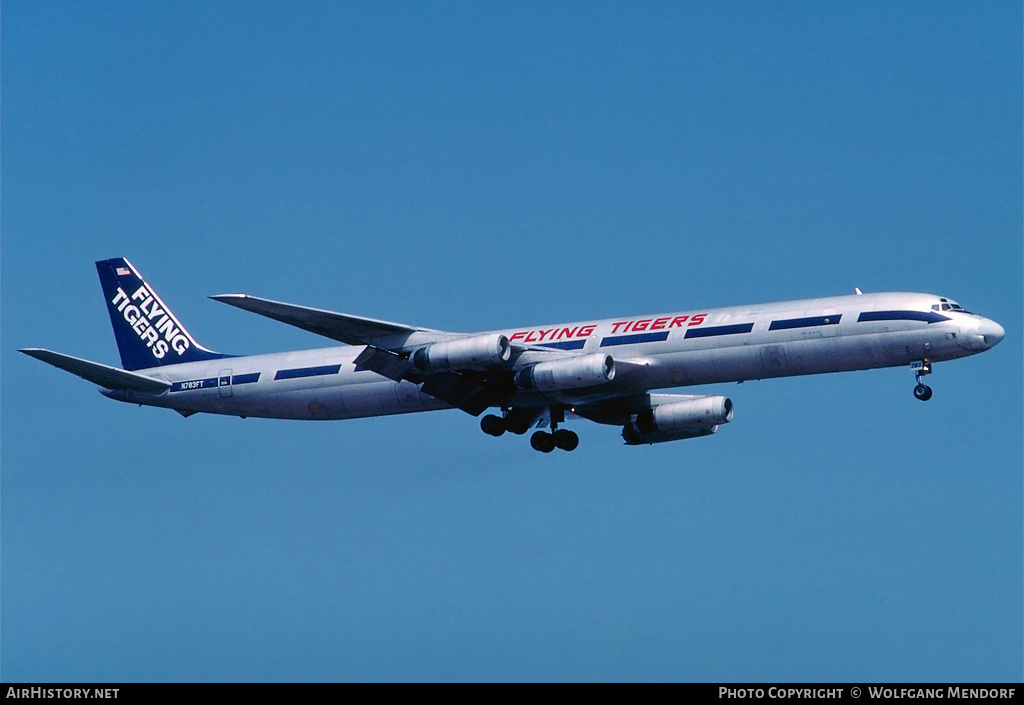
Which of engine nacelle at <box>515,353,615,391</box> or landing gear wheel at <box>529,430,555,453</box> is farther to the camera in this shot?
landing gear wheel at <box>529,430,555,453</box>

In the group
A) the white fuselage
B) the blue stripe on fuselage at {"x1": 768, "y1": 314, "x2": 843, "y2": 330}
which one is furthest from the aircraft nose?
the blue stripe on fuselage at {"x1": 768, "y1": 314, "x2": 843, "y2": 330}

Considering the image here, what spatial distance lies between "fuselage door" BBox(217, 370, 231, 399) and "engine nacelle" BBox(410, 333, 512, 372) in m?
11.2

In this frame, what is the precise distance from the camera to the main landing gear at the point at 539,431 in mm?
57188

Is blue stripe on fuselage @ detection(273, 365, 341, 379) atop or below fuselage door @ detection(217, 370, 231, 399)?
below

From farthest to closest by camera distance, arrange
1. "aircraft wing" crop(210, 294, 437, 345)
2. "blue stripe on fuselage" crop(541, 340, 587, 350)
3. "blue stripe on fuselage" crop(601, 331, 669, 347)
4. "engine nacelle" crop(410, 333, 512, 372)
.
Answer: "blue stripe on fuselage" crop(541, 340, 587, 350) → "blue stripe on fuselage" crop(601, 331, 669, 347) → "engine nacelle" crop(410, 333, 512, 372) → "aircraft wing" crop(210, 294, 437, 345)

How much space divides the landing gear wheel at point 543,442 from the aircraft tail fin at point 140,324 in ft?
44.9

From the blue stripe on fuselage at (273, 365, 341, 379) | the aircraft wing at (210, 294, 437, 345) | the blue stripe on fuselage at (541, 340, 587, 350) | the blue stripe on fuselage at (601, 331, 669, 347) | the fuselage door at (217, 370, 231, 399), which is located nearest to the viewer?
the aircraft wing at (210, 294, 437, 345)

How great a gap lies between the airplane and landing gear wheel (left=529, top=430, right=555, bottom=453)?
2.0 inches

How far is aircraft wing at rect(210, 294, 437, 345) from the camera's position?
5109 cm

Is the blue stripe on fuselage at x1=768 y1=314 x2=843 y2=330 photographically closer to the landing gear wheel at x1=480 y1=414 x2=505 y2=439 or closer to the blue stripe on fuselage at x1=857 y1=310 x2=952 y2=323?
the blue stripe on fuselage at x1=857 y1=310 x2=952 y2=323

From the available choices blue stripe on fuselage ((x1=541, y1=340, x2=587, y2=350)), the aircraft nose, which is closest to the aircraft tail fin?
blue stripe on fuselage ((x1=541, y1=340, x2=587, y2=350))
